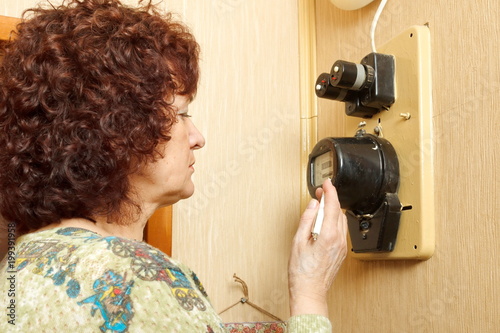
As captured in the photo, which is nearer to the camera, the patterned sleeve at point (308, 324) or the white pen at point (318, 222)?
the patterned sleeve at point (308, 324)

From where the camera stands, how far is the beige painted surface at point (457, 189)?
908mm

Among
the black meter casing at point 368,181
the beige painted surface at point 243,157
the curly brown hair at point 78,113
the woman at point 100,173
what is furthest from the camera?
the beige painted surface at point 243,157

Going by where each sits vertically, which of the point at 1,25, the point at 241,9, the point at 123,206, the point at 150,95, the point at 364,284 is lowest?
the point at 364,284

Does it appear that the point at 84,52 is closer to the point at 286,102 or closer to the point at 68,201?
the point at 68,201

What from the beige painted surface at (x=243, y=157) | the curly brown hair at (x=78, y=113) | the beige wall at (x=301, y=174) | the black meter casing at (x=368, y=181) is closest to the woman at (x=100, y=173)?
the curly brown hair at (x=78, y=113)

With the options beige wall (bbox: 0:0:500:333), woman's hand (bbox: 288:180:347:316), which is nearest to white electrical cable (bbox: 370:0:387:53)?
beige wall (bbox: 0:0:500:333)

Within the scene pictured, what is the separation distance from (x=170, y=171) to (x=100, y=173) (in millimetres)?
126

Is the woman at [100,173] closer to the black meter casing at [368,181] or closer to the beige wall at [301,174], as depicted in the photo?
the black meter casing at [368,181]

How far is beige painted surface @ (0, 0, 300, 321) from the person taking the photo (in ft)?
4.30

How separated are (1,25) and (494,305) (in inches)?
41.3

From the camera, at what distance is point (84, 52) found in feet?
2.71

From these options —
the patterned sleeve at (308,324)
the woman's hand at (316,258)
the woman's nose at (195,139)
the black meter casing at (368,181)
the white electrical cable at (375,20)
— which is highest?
the white electrical cable at (375,20)

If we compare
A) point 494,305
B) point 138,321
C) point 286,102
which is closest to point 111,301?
point 138,321

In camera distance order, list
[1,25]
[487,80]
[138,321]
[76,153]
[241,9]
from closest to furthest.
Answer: [138,321] < [76,153] < [487,80] < [1,25] < [241,9]
